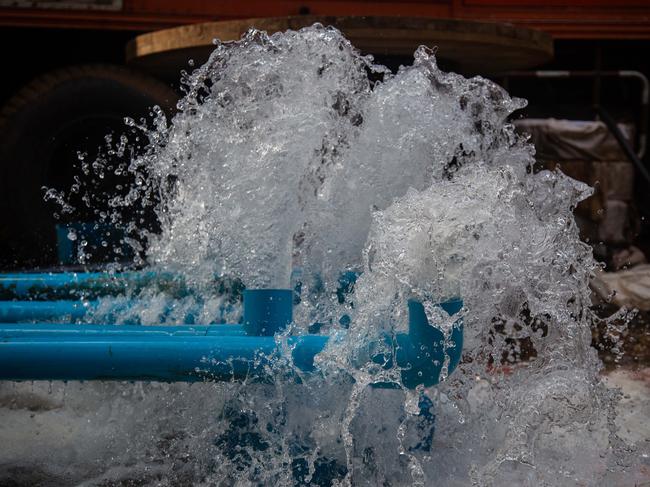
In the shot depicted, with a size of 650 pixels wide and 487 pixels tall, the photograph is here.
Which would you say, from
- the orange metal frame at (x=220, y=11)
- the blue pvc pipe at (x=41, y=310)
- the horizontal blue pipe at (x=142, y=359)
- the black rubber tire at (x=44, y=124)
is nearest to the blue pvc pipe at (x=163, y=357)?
the horizontal blue pipe at (x=142, y=359)

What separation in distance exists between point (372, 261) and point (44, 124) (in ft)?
8.27

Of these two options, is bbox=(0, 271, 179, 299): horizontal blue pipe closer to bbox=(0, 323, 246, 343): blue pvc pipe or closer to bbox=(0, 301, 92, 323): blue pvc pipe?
bbox=(0, 301, 92, 323): blue pvc pipe

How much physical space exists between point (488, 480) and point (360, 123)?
53.3 inches

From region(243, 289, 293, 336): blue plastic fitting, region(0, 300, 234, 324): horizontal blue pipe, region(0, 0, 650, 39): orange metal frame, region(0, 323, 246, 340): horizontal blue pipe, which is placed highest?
region(0, 0, 650, 39): orange metal frame

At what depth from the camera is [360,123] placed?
9.05ft

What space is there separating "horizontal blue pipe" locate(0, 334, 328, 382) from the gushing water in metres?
0.05

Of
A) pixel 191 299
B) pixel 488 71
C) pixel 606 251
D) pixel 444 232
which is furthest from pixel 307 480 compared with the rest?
pixel 606 251

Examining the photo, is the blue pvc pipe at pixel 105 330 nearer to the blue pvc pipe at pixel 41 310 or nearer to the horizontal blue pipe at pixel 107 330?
the horizontal blue pipe at pixel 107 330

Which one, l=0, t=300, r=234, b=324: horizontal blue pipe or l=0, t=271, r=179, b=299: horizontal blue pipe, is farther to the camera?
l=0, t=271, r=179, b=299: horizontal blue pipe

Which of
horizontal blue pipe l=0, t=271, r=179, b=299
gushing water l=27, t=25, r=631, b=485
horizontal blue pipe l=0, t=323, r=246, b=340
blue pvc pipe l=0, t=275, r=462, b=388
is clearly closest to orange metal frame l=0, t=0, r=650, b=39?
gushing water l=27, t=25, r=631, b=485

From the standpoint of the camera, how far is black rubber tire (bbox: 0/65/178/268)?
3.90m

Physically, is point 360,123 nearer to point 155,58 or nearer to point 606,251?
point 155,58

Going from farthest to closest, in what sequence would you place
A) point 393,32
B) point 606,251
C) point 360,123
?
point 606,251, point 393,32, point 360,123

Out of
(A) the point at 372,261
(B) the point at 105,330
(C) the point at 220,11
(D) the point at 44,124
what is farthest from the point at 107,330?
(C) the point at 220,11
